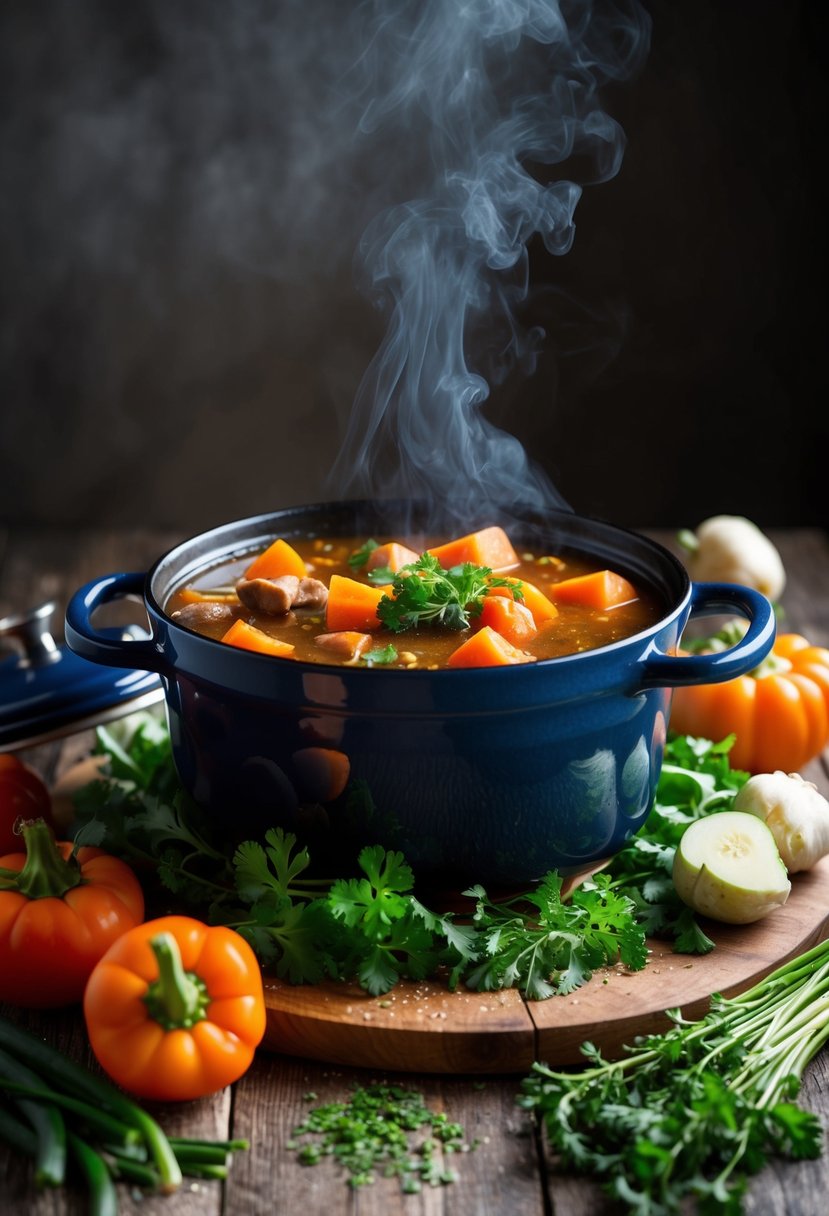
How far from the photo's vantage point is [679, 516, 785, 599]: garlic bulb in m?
5.05

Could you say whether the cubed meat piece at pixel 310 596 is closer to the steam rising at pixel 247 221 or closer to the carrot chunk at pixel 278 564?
the carrot chunk at pixel 278 564

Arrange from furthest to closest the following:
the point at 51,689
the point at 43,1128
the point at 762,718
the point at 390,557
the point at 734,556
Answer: the point at 734,556, the point at 762,718, the point at 51,689, the point at 390,557, the point at 43,1128

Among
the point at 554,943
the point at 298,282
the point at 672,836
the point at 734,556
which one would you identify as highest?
the point at 298,282

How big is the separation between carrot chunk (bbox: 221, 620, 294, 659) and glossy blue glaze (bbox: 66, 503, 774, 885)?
148 millimetres

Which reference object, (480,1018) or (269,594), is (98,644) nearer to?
(269,594)

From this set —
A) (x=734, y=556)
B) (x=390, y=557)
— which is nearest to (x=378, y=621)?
(x=390, y=557)

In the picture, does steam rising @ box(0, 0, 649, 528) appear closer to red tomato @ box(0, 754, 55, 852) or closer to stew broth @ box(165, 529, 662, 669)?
stew broth @ box(165, 529, 662, 669)

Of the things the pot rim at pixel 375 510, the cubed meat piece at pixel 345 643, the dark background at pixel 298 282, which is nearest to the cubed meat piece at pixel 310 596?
the cubed meat piece at pixel 345 643

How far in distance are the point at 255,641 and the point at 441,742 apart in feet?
1.68

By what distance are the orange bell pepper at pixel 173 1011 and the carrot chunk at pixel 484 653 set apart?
2.46 ft

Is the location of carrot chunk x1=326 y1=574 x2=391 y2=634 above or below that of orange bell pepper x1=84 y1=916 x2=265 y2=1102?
above

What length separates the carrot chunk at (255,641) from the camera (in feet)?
9.86

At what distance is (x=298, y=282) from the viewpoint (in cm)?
671

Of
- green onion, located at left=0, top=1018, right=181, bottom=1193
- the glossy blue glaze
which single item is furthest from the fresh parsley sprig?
green onion, located at left=0, top=1018, right=181, bottom=1193
